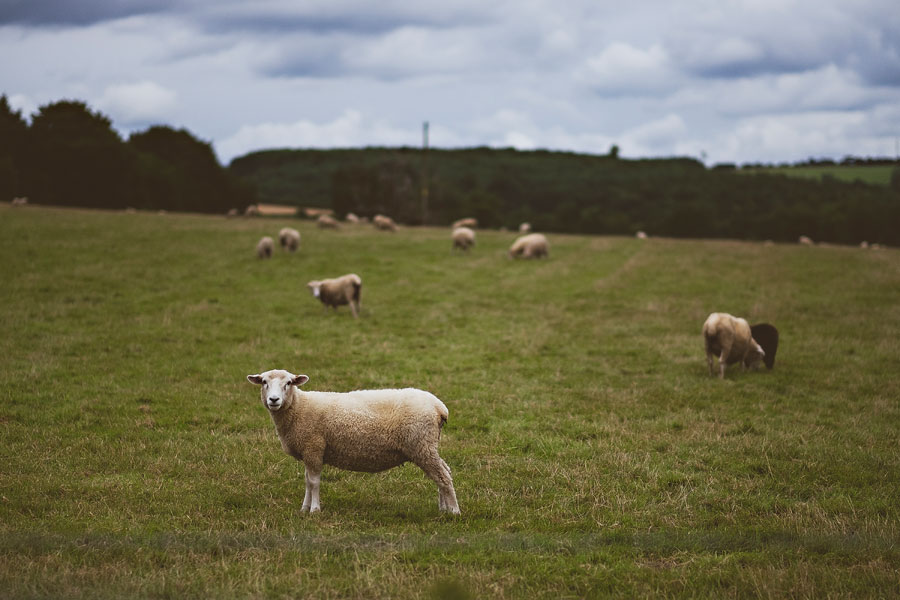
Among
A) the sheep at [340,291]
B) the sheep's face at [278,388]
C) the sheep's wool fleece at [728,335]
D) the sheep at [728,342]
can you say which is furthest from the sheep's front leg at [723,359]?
the sheep at [340,291]

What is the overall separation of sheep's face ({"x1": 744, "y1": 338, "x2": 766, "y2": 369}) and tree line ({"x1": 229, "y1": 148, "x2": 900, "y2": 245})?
46.4 meters

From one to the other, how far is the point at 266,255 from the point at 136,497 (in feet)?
80.2

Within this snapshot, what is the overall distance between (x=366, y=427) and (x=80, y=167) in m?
61.1

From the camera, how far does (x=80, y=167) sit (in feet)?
194

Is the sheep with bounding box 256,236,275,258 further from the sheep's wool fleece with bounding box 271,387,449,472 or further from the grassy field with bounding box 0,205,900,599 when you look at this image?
the sheep's wool fleece with bounding box 271,387,449,472

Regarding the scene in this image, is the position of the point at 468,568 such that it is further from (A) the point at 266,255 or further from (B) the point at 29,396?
(A) the point at 266,255

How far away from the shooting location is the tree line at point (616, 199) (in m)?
79.2

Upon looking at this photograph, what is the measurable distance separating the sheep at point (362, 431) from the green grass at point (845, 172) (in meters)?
115

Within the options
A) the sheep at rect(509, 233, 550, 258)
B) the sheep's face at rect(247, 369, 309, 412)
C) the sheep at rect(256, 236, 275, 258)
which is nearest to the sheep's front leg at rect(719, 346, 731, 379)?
the sheep's face at rect(247, 369, 309, 412)

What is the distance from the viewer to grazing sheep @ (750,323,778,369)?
15805 millimetres

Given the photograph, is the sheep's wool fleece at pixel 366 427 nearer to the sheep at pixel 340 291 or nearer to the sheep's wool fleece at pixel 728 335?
the sheep's wool fleece at pixel 728 335

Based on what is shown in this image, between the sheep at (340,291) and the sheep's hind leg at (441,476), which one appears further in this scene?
the sheep at (340,291)

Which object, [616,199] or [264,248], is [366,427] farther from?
[616,199]

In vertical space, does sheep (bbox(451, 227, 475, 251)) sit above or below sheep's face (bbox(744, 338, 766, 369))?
above
